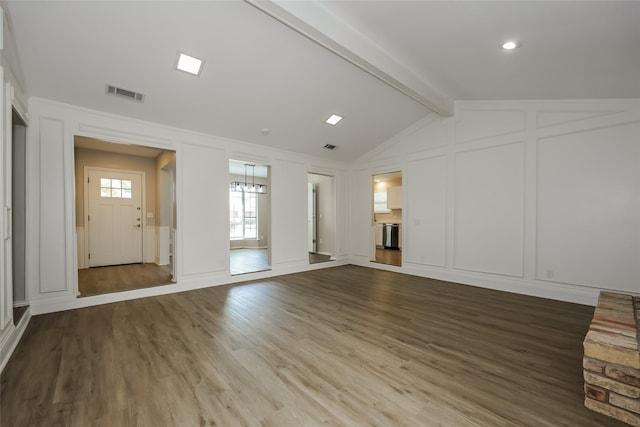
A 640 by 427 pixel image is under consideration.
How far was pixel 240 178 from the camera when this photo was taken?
10.3 m

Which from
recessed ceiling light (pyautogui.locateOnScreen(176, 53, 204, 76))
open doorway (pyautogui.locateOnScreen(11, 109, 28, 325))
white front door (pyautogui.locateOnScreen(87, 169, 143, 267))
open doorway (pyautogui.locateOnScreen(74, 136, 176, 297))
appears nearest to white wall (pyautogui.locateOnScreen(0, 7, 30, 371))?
open doorway (pyautogui.locateOnScreen(11, 109, 28, 325))

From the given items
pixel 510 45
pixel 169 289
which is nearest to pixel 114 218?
pixel 169 289

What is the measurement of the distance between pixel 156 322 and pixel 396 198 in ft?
27.7

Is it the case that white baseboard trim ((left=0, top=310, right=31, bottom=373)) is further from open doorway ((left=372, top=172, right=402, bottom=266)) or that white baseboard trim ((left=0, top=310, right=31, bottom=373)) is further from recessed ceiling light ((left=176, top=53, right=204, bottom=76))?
open doorway ((left=372, top=172, right=402, bottom=266))

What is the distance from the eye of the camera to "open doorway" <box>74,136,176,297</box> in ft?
20.1

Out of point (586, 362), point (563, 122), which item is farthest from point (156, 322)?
point (563, 122)

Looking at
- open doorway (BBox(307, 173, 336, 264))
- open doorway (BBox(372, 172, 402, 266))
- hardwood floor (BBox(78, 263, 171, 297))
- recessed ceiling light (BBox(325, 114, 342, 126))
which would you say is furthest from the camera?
open doorway (BBox(372, 172, 402, 266))

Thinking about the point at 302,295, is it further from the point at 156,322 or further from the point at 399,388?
the point at 399,388

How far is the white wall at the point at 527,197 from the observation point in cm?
387

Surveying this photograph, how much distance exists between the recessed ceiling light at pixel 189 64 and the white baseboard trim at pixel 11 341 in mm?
3178

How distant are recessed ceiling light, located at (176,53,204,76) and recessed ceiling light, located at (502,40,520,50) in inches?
136

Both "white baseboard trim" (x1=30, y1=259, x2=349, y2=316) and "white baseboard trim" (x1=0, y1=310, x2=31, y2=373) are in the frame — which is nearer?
"white baseboard trim" (x1=0, y1=310, x2=31, y2=373)

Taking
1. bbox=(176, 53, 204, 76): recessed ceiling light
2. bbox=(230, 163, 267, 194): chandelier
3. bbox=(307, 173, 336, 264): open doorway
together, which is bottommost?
bbox=(307, 173, 336, 264): open doorway

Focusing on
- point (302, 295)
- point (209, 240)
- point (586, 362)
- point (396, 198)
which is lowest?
point (302, 295)
